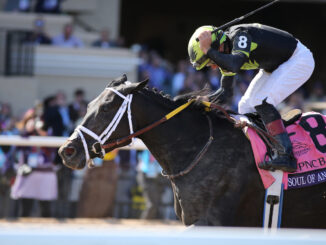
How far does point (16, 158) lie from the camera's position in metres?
9.59

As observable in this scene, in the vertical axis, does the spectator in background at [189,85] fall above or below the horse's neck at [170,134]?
below

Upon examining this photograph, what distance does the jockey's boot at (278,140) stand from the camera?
499cm

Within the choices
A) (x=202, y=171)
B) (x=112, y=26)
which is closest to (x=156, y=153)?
(x=202, y=171)

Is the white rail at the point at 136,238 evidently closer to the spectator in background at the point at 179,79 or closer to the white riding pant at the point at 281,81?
the white riding pant at the point at 281,81

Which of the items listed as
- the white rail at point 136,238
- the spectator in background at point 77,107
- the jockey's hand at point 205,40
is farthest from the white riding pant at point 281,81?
the spectator in background at point 77,107

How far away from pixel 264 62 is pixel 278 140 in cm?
63

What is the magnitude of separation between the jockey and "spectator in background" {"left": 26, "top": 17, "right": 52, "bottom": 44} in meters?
9.32

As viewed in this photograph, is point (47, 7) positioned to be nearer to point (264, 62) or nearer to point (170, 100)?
point (170, 100)

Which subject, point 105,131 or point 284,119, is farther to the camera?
point 284,119

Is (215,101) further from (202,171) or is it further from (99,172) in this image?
(99,172)

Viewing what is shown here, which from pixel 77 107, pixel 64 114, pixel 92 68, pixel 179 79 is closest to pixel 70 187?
pixel 64 114

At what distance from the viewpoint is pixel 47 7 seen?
50.9 ft

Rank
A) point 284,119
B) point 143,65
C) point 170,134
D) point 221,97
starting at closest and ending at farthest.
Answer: point 170,134
point 284,119
point 221,97
point 143,65

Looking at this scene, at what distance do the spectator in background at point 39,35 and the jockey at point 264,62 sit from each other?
30.6ft
